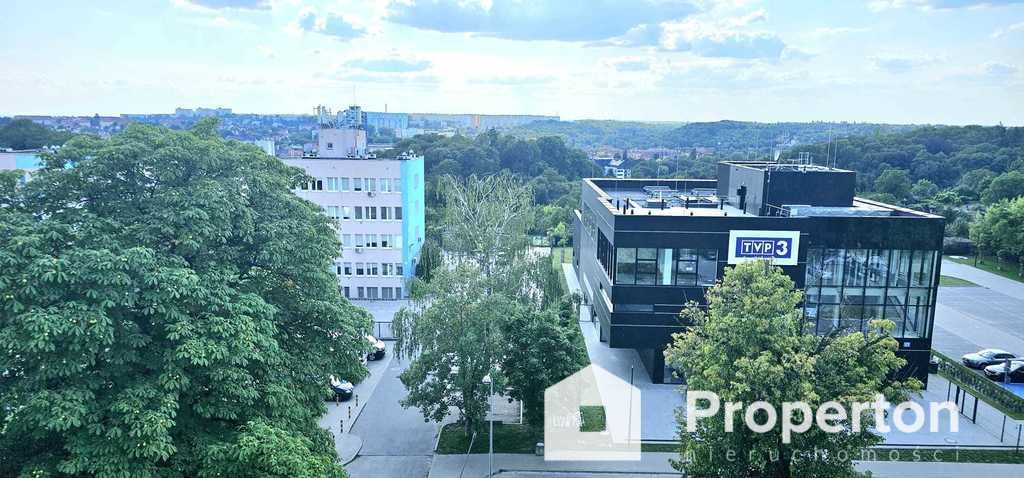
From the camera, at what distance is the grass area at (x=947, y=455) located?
20.5m

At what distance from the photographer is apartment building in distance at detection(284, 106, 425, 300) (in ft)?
127

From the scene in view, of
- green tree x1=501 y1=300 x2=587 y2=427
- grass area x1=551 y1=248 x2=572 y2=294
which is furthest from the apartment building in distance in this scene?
green tree x1=501 y1=300 x2=587 y2=427

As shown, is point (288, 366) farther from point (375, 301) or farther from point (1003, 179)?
point (1003, 179)

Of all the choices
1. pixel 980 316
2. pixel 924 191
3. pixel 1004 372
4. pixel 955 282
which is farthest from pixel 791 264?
pixel 924 191

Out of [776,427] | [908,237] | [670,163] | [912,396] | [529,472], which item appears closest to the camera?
[776,427]

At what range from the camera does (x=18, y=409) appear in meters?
11.2

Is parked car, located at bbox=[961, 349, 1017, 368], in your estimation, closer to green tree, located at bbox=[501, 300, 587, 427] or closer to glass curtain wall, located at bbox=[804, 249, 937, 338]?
glass curtain wall, located at bbox=[804, 249, 937, 338]

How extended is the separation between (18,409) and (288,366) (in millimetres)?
4965

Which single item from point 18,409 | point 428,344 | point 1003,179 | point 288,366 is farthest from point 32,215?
point 1003,179

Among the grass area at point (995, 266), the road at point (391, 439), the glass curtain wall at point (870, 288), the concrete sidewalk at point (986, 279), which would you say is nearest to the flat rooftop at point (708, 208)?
the glass curtain wall at point (870, 288)

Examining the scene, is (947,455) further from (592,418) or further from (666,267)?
(592,418)

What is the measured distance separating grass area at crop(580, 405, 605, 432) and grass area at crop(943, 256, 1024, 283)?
42.2 m

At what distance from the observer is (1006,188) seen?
63.8 m

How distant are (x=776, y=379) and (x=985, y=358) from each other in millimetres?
22732
